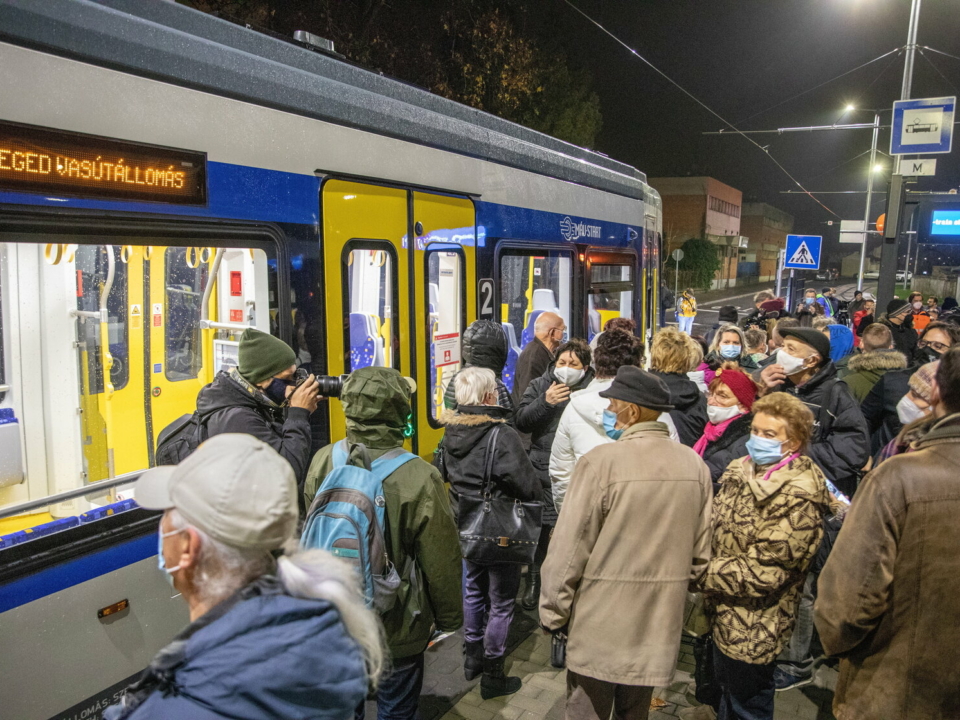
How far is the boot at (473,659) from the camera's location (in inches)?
160

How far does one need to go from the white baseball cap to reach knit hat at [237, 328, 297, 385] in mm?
1700

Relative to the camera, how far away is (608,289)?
7316 mm

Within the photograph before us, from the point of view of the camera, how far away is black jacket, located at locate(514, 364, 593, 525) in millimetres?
4582

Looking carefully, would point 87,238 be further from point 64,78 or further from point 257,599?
point 257,599

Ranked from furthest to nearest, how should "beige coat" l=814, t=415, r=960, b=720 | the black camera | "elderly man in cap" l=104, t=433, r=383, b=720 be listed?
1. the black camera
2. "beige coat" l=814, t=415, r=960, b=720
3. "elderly man in cap" l=104, t=433, r=383, b=720

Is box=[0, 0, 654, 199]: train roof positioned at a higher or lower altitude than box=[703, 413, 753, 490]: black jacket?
higher

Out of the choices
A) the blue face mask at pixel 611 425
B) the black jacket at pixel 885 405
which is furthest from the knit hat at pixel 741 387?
the black jacket at pixel 885 405

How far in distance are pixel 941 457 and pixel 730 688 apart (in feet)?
4.56

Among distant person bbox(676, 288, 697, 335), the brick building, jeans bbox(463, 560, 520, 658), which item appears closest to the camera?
A: jeans bbox(463, 560, 520, 658)

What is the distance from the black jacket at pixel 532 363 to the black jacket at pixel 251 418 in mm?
2473

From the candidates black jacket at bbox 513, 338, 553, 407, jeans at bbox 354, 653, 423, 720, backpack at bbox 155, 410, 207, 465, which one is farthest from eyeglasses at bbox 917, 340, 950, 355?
backpack at bbox 155, 410, 207, 465

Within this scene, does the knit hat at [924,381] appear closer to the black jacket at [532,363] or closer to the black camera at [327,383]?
the black jacket at [532,363]

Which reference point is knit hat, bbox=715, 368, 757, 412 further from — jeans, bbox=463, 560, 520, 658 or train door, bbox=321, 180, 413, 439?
train door, bbox=321, 180, 413, 439

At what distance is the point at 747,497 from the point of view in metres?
2.88
